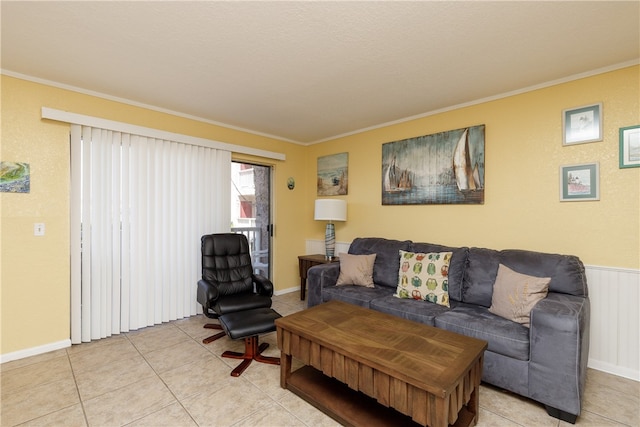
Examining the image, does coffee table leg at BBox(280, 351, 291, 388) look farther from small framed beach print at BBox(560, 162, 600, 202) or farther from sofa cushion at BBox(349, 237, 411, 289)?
small framed beach print at BBox(560, 162, 600, 202)

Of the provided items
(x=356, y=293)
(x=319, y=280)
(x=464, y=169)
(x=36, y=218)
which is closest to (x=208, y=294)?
(x=319, y=280)

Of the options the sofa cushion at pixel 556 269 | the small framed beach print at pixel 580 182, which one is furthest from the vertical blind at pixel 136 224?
the small framed beach print at pixel 580 182

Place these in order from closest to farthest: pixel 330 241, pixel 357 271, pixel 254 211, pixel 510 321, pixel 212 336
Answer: pixel 510 321
pixel 212 336
pixel 357 271
pixel 330 241
pixel 254 211

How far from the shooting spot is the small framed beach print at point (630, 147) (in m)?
2.24

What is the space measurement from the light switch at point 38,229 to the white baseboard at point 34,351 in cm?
104

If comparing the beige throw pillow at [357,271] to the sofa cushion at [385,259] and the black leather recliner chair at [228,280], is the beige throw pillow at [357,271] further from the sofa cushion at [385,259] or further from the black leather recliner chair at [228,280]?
the black leather recliner chair at [228,280]

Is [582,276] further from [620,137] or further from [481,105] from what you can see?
[481,105]

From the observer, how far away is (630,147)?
227cm

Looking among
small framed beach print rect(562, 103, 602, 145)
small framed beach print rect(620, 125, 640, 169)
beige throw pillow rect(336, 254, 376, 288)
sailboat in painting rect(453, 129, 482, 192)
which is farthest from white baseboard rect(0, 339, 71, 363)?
small framed beach print rect(620, 125, 640, 169)

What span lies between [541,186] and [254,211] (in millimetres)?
4123

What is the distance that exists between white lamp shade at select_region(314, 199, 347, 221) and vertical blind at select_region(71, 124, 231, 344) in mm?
1326

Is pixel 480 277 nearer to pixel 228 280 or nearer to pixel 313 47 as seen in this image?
pixel 313 47


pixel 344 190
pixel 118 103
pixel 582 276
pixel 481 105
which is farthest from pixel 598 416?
pixel 118 103

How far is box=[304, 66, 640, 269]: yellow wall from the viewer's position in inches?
91.1
